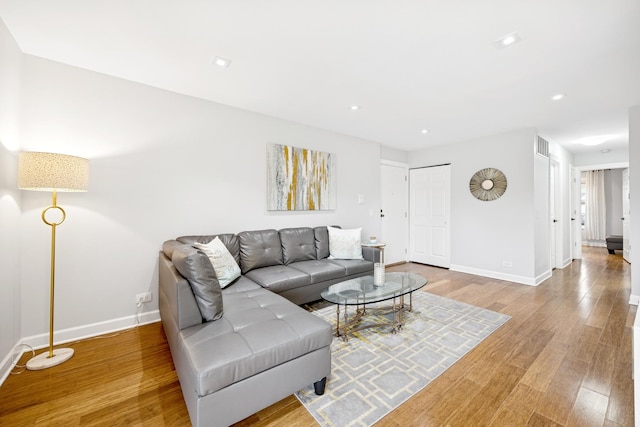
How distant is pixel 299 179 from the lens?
3844mm

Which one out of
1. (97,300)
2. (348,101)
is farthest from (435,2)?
(97,300)

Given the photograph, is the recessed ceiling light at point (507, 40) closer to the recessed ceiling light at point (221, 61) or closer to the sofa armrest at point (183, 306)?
the recessed ceiling light at point (221, 61)

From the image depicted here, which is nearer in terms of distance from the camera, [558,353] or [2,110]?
[2,110]

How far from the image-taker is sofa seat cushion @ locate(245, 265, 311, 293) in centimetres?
268

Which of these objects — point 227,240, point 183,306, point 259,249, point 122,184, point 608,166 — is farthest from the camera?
point 608,166

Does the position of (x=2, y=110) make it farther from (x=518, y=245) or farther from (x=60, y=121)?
(x=518, y=245)

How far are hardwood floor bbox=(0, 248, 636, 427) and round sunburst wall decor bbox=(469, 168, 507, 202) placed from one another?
82.7 inches

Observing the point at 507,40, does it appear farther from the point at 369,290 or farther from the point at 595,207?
the point at 595,207

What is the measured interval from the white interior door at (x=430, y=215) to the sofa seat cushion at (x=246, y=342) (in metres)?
4.11

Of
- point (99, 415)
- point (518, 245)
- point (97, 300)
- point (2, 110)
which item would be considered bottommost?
point (99, 415)

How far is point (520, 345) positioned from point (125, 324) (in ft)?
11.9

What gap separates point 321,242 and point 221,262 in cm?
156

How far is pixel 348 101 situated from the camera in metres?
3.11

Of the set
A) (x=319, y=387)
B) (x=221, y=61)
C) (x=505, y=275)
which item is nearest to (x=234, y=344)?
(x=319, y=387)
